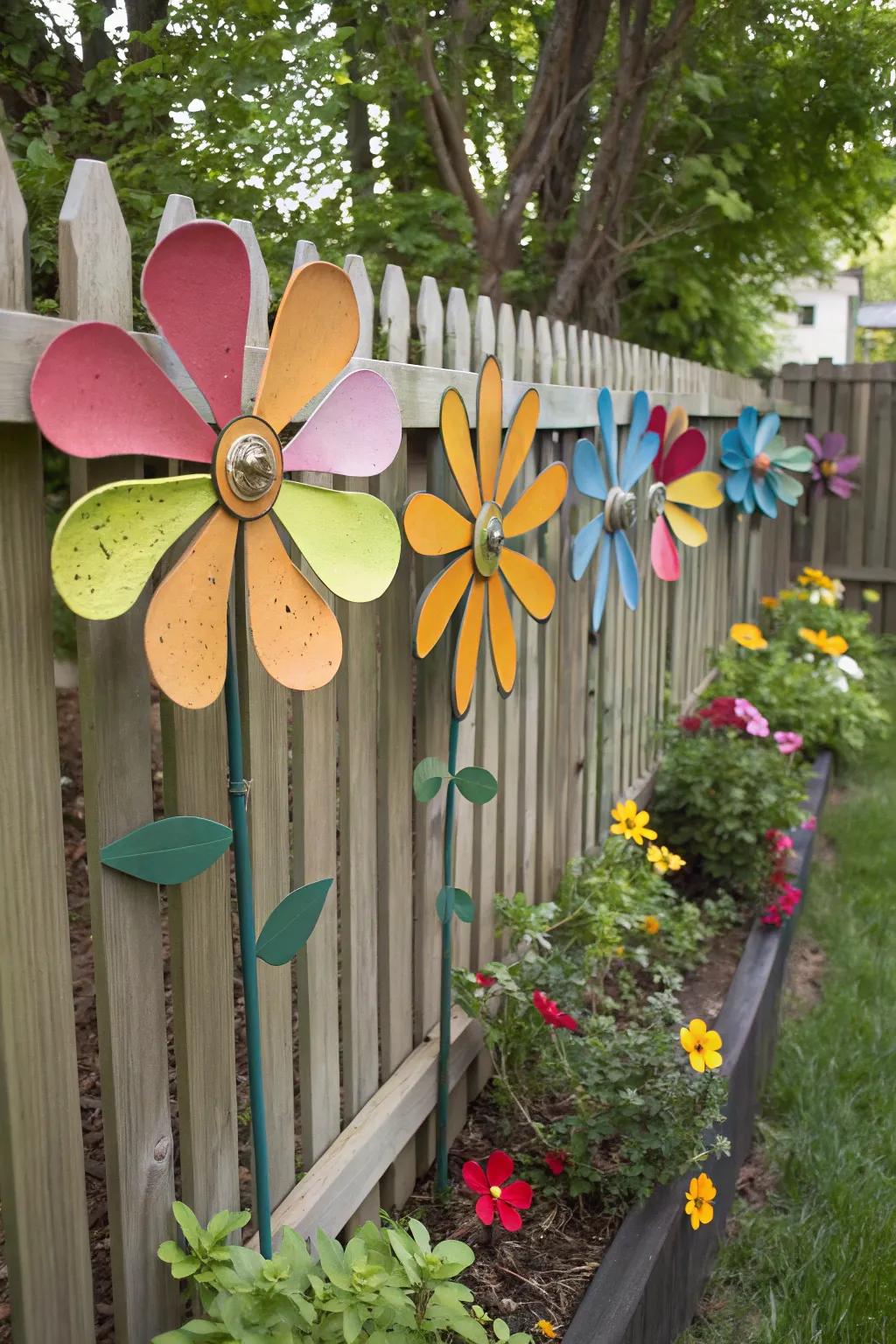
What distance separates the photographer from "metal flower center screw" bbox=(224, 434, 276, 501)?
143cm

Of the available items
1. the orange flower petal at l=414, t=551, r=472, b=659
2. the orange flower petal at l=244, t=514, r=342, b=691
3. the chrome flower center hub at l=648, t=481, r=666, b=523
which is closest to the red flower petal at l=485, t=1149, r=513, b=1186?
the orange flower petal at l=414, t=551, r=472, b=659

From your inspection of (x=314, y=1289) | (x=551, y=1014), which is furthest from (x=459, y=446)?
(x=314, y=1289)

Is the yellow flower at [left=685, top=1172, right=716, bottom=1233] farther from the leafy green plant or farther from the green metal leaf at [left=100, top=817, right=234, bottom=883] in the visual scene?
the green metal leaf at [left=100, top=817, right=234, bottom=883]

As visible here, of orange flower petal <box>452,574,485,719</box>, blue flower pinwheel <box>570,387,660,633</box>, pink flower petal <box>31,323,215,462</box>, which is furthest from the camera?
blue flower pinwheel <box>570,387,660,633</box>

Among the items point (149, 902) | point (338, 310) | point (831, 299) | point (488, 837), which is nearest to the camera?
point (149, 902)

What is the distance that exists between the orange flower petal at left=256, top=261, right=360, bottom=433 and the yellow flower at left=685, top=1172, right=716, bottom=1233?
5.41 feet

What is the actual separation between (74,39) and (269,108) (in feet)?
2.28

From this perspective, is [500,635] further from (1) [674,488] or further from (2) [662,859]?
(1) [674,488]

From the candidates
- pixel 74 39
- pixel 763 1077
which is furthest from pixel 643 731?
pixel 74 39

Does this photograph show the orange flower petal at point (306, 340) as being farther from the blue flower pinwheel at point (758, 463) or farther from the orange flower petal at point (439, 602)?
the blue flower pinwheel at point (758, 463)

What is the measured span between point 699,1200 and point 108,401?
189 centimetres

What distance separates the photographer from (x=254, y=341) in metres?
1.64

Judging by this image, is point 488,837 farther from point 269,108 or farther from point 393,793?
point 269,108

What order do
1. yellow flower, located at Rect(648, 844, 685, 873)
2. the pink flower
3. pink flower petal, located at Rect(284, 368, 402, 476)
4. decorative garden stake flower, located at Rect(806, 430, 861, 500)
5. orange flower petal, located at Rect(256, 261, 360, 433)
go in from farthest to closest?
decorative garden stake flower, located at Rect(806, 430, 861, 500) → the pink flower → yellow flower, located at Rect(648, 844, 685, 873) → pink flower petal, located at Rect(284, 368, 402, 476) → orange flower petal, located at Rect(256, 261, 360, 433)
